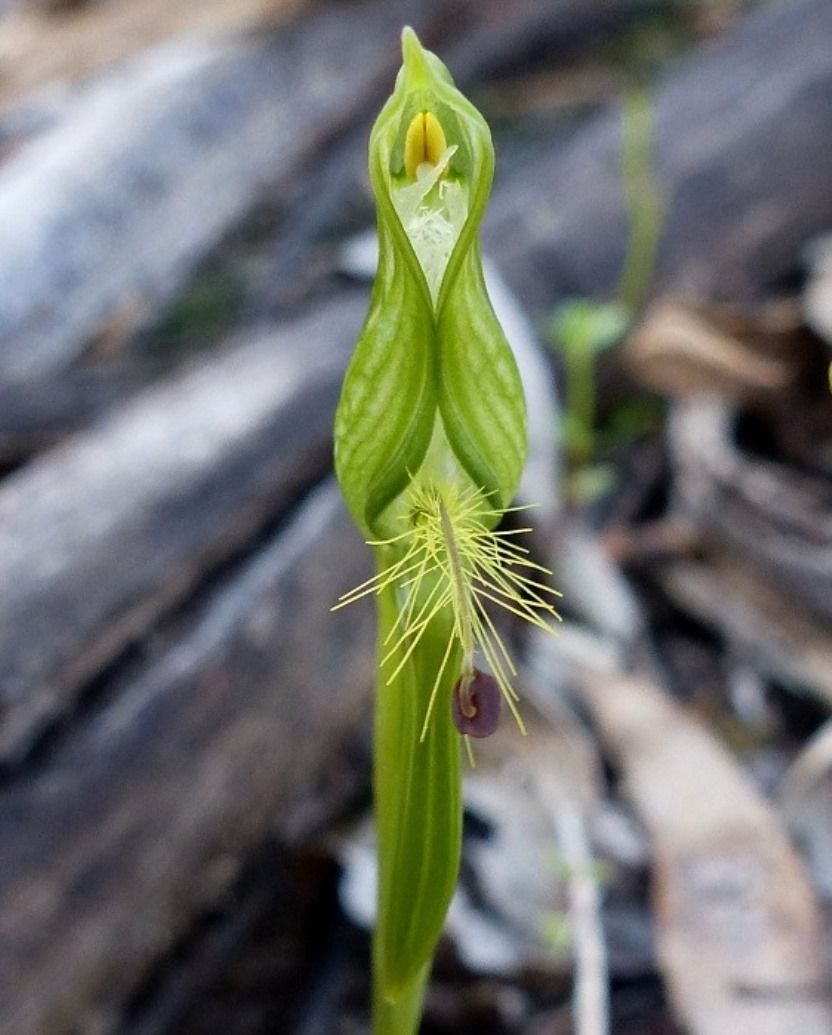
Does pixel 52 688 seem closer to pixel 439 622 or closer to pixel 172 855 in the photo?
pixel 172 855

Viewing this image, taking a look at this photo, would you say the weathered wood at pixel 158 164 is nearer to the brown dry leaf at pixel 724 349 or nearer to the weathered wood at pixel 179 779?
the weathered wood at pixel 179 779

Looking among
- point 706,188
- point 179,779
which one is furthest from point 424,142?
point 706,188

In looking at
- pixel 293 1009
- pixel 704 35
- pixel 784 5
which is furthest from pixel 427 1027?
pixel 704 35

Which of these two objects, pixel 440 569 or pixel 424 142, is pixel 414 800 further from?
pixel 424 142

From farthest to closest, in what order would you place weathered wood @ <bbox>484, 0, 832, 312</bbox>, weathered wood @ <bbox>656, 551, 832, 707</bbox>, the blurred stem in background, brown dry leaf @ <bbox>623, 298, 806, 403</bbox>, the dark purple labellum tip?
weathered wood @ <bbox>484, 0, 832, 312</bbox> → brown dry leaf @ <bbox>623, 298, 806, 403</bbox> → the blurred stem in background → weathered wood @ <bbox>656, 551, 832, 707</bbox> → the dark purple labellum tip

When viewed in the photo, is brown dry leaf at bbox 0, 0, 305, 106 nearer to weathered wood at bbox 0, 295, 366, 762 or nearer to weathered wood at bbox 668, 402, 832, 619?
weathered wood at bbox 0, 295, 366, 762

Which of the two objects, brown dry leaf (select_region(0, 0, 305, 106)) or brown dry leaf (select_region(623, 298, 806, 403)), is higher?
brown dry leaf (select_region(0, 0, 305, 106))

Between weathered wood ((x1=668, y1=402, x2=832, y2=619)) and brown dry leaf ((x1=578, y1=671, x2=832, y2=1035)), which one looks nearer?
brown dry leaf ((x1=578, y1=671, x2=832, y2=1035))

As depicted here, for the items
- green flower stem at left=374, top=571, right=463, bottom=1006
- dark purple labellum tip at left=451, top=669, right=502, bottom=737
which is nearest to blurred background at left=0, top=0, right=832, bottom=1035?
green flower stem at left=374, top=571, right=463, bottom=1006
